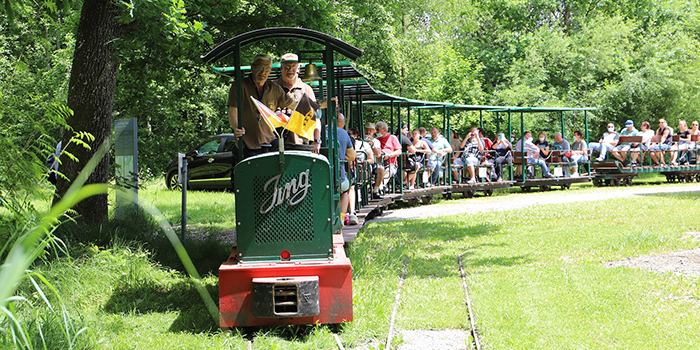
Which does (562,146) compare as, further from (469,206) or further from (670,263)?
(670,263)

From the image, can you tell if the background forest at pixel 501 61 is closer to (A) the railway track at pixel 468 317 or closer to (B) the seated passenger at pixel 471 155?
(B) the seated passenger at pixel 471 155

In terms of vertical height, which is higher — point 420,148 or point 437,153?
point 420,148

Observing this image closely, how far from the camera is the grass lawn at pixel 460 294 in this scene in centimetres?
548

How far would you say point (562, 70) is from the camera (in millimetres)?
34719

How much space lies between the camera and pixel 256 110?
6.69 m

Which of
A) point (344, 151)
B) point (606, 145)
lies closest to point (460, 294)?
point (344, 151)

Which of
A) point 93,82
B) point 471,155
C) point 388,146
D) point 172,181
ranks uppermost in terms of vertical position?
point 93,82

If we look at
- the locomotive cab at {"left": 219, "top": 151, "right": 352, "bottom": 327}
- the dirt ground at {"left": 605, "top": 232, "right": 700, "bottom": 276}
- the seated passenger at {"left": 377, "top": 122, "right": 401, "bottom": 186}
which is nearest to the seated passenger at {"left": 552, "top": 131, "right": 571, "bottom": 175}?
the seated passenger at {"left": 377, "top": 122, "right": 401, "bottom": 186}

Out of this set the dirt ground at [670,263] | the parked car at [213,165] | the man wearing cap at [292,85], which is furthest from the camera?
the parked car at [213,165]

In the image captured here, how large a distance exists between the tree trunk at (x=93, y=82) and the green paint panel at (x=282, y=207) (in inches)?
167

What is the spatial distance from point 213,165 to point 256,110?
1595cm

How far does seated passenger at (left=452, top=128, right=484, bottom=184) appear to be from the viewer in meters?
21.9

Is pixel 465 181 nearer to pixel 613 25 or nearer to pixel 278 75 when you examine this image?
pixel 278 75

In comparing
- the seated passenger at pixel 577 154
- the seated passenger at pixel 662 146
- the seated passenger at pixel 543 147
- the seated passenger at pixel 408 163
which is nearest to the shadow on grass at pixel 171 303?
the seated passenger at pixel 408 163
